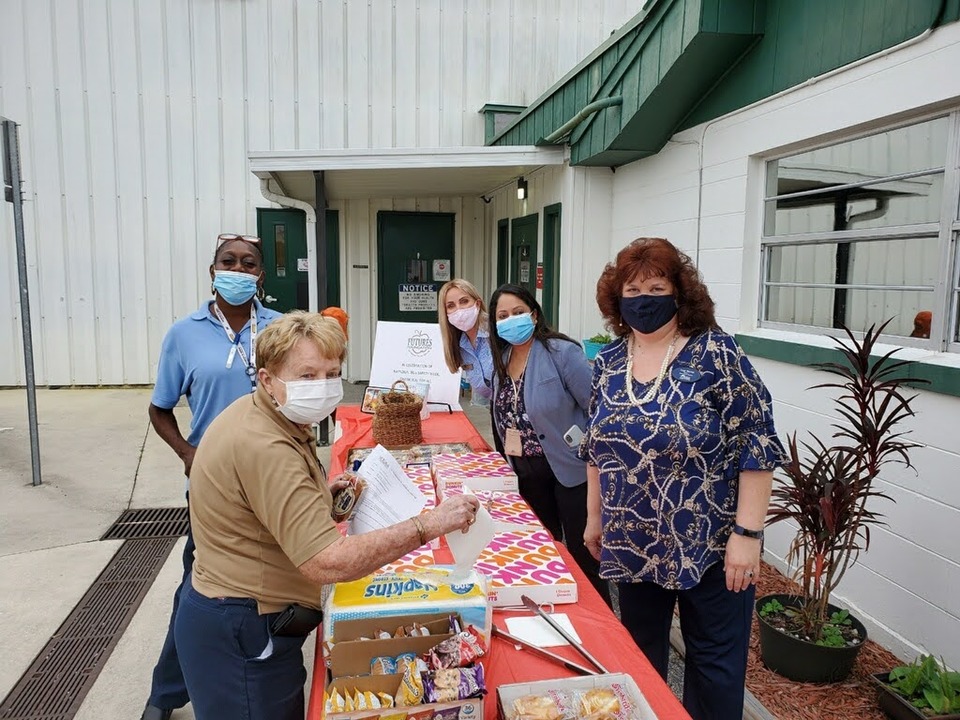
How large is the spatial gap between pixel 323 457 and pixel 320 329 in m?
4.50

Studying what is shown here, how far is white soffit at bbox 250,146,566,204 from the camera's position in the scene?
19.4ft

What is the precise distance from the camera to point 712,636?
202cm

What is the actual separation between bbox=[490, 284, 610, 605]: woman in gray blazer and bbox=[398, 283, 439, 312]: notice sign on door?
248 inches

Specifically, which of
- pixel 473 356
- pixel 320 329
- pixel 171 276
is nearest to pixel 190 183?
pixel 171 276

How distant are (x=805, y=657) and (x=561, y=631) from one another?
1.72m

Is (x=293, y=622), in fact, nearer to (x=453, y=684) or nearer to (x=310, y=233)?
(x=453, y=684)

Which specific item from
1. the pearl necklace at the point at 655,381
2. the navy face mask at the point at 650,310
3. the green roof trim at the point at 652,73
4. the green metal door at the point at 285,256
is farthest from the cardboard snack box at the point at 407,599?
the green metal door at the point at 285,256

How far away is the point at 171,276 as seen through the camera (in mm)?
8602

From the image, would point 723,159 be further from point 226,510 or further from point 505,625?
point 226,510

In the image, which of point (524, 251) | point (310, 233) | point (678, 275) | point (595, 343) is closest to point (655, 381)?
point (678, 275)

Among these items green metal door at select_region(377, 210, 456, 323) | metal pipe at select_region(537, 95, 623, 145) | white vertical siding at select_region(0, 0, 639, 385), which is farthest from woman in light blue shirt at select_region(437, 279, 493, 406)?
white vertical siding at select_region(0, 0, 639, 385)

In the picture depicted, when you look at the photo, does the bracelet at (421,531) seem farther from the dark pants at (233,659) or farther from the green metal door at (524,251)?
the green metal door at (524,251)

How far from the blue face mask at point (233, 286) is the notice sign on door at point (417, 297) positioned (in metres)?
6.58

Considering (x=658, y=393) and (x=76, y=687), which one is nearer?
(x=658, y=393)
